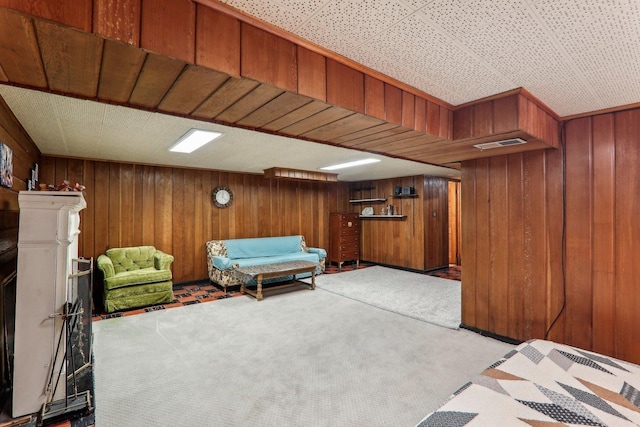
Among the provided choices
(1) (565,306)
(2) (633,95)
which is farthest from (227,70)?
(1) (565,306)

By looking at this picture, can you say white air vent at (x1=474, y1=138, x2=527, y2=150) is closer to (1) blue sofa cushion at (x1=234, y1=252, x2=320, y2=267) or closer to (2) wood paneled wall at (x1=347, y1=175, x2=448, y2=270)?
(1) blue sofa cushion at (x1=234, y1=252, x2=320, y2=267)

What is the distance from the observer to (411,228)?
6887mm

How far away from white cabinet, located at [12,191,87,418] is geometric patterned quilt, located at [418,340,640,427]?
2.37m

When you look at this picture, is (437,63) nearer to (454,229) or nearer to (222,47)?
(222,47)

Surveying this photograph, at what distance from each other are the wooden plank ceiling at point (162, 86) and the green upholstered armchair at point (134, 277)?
11.4ft

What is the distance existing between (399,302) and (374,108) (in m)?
3.48

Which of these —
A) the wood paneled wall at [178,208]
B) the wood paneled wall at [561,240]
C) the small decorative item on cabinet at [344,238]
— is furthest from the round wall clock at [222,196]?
the wood paneled wall at [561,240]

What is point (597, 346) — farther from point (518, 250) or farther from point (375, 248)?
point (375, 248)

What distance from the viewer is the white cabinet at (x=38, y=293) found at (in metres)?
1.93

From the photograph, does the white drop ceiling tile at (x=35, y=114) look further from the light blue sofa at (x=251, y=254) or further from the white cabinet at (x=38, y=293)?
the light blue sofa at (x=251, y=254)

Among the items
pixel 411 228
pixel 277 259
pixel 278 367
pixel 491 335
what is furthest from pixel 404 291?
pixel 278 367

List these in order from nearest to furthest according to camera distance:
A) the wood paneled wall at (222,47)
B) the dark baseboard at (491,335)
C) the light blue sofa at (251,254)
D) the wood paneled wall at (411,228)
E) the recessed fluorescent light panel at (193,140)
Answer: the wood paneled wall at (222,47)
the dark baseboard at (491,335)
the recessed fluorescent light panel at (193,140)
the light blue sofa at (251,254)
the wood paneled wall at (411,228)

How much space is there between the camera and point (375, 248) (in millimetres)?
7711

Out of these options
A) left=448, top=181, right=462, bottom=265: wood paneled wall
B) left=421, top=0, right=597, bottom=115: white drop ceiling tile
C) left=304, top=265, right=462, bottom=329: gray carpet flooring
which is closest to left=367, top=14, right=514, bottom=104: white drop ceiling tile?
left=421, top=0, right=597, bottom=115: white drop ceiling tile
